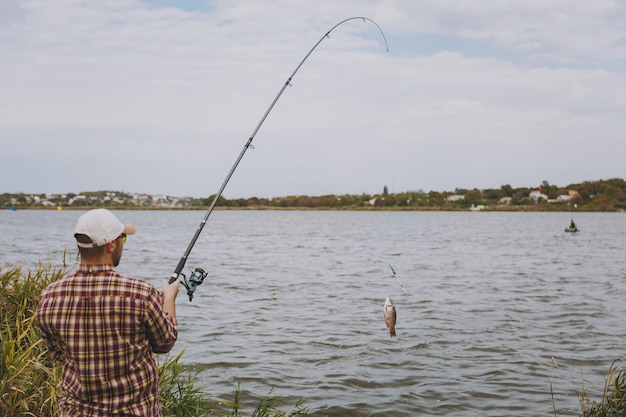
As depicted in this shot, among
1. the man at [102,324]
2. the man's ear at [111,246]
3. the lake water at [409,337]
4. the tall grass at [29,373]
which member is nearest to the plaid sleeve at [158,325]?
the man at [102,324]

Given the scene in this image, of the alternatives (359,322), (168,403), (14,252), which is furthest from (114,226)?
(14,252)

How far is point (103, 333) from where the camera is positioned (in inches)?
120

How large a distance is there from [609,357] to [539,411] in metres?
3.51

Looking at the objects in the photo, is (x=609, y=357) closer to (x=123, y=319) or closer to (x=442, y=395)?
(x=442, y=395)

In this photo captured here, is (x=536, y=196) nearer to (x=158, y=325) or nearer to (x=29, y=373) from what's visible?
(x=29, y=373)

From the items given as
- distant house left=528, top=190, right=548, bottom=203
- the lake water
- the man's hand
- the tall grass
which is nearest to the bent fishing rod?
the man's hand

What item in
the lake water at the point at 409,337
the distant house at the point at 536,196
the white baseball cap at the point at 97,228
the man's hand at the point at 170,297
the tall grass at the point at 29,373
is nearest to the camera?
the white baseball cap at the point at 97,228

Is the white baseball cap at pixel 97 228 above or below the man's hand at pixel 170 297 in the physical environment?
above

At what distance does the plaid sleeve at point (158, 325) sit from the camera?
10.1 ft

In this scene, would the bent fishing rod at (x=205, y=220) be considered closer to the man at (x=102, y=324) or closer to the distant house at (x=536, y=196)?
the man at (x=102, y=324)

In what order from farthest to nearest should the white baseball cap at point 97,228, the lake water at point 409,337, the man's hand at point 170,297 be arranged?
the lake water at point 409,337, the man's hand at point 170,297, the white baseball cap at point 97,228

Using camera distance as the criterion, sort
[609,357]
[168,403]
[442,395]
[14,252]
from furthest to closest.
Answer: [14,252], [609,357], [442,395], [168,403]

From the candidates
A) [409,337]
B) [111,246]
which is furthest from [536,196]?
[111,246]

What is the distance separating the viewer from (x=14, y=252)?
28.9 m
